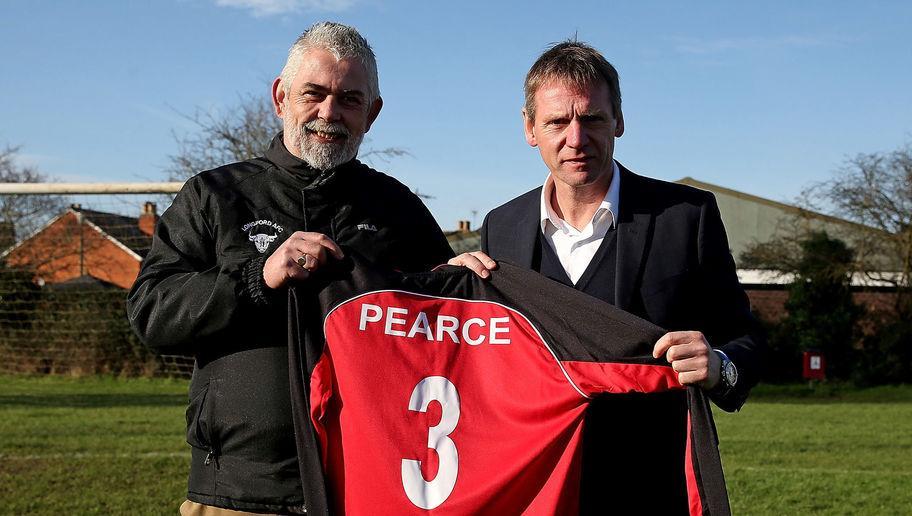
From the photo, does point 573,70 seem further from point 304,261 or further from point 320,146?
point 304,261

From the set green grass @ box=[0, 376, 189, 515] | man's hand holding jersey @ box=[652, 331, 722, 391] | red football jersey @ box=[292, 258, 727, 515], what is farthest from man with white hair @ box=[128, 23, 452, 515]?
green grass @ box=[0, 376, 189, 515]

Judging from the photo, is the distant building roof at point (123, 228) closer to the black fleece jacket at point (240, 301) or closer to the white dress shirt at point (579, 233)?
the black fleece jacket at point (240, 301)

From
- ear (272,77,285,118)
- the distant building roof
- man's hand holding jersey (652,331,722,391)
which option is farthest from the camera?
the distant building roof

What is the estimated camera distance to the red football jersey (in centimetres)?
339

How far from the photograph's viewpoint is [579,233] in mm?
3762

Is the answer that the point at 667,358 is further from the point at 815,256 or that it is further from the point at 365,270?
the point at 815,256

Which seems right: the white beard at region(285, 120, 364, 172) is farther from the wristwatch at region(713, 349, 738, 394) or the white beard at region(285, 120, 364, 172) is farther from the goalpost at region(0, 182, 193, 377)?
the goalpost at region(0, 182, 193, 377)

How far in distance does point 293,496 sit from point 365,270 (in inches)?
33.9

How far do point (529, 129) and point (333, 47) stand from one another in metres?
0.84

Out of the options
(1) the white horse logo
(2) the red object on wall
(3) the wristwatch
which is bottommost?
(2) the red object on wall

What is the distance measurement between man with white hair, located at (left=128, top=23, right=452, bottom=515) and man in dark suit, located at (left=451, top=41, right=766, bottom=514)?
571 millimetres

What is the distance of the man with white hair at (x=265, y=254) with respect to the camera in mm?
3398

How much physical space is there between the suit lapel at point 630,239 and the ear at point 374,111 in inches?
42.7

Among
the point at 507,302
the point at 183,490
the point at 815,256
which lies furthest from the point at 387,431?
the point at 815,256
